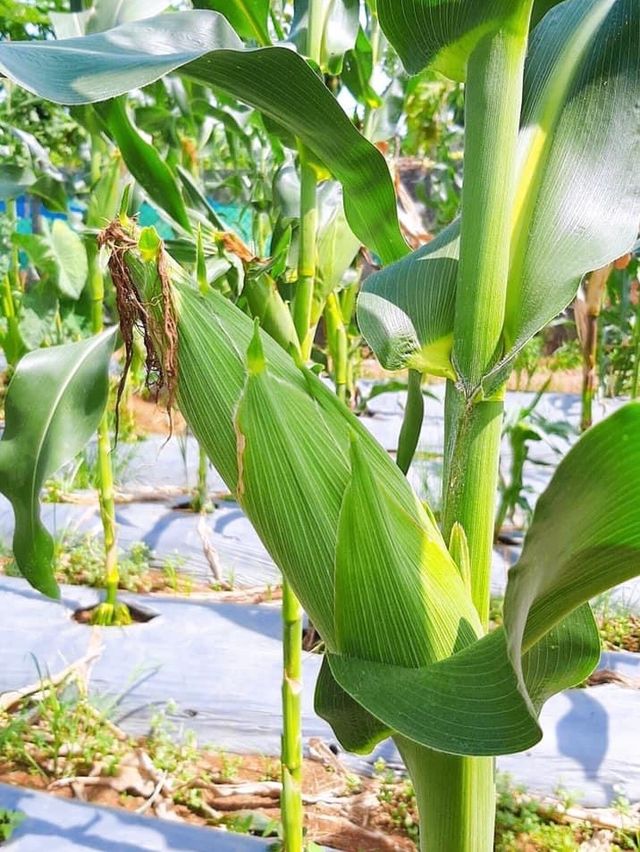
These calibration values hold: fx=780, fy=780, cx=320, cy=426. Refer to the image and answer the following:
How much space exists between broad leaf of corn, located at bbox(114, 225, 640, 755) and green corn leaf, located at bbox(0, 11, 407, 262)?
0.29 feet

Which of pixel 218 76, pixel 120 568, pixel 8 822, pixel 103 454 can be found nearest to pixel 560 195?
pixel 218 76

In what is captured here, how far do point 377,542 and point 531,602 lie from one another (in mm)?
77

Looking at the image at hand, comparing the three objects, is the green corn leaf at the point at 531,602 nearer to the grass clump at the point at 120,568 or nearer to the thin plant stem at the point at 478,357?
the thin plant stem at the point at 478,357

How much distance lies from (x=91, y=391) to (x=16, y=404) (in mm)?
84

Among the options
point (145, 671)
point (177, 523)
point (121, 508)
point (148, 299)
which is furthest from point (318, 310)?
point (121, 508)

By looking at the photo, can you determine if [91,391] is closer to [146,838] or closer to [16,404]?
[16,404]

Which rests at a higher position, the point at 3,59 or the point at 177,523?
the point at 3,59

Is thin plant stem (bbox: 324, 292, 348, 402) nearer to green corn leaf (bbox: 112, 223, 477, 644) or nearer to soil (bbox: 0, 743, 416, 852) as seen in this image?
soil (bbox: 0, 743, 416, 852)

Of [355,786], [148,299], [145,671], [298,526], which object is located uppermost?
[148,299]

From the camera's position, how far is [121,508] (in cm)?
257

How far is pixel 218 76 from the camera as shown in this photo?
1.29ft

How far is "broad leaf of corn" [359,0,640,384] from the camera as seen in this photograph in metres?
0.39

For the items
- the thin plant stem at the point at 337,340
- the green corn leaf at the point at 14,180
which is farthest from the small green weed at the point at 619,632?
the green corn leaf at the point at 14,180

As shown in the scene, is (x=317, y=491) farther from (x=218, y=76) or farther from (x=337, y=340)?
(x=337, y=340)
